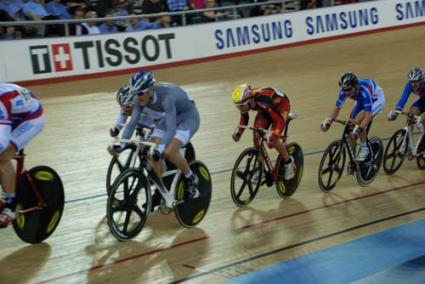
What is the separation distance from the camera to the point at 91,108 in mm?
9297

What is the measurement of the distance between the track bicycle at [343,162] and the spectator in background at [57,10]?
634 cm

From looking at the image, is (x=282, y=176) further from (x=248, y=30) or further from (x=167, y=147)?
(x=248, y=30)

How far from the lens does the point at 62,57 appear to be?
10.5 m

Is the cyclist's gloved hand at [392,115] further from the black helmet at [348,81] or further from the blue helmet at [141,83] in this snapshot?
the blue helmet at [141,83]

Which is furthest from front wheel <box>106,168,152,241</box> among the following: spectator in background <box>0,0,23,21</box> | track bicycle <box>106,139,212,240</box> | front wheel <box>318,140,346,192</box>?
spectator in background <box>0,0,23,21</box>

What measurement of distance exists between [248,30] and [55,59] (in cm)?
456

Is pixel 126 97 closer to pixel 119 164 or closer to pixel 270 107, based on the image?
pixel 119 164

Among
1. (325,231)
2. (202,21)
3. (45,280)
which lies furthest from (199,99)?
(45,280)

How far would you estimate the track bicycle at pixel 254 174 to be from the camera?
5.53 m

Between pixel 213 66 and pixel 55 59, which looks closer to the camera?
pixel 55 59

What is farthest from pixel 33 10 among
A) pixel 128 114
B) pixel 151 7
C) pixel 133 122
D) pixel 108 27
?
pixel 133 122

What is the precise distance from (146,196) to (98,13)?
24.9ft

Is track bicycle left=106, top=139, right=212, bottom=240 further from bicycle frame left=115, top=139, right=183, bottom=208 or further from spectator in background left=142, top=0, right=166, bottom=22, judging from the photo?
spectator in background left=142, top=0, right=166, bottom=22

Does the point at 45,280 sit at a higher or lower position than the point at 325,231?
Answer: higher
